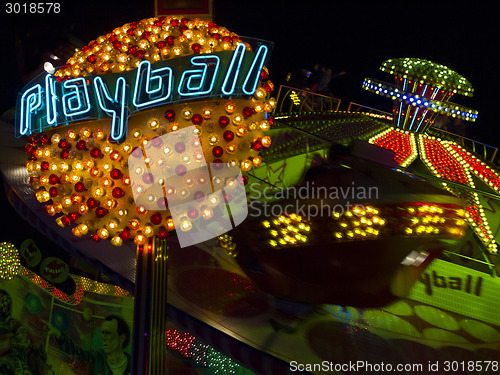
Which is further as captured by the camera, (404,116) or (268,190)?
(404,116)

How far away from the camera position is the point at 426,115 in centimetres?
815

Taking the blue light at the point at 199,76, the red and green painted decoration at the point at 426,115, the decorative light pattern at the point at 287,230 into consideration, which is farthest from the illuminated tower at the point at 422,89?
the blue light at the point at 199,76

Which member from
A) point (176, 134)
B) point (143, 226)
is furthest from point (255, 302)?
point (176, 134)

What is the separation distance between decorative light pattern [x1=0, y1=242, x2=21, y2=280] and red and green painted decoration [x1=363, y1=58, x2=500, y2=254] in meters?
6.54

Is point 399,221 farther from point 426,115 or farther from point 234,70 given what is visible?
point 426,115

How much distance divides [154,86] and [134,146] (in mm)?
534

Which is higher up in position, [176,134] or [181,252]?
[176,134]

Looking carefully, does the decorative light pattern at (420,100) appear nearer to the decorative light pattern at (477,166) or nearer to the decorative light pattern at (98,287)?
the decorative light pattern at (477,166)

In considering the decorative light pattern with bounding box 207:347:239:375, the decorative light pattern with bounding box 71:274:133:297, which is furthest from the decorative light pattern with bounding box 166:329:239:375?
the decorative light pattern with bounding box 71:274:133:297

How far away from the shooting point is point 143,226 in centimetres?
380

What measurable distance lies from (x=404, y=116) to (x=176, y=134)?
5613mm

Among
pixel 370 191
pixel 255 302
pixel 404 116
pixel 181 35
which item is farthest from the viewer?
pixel 404 116

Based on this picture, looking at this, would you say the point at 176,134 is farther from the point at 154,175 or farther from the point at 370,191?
the point at 370,191

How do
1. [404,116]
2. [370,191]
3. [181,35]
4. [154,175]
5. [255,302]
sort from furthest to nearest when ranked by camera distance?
[404,116] < [370,191] < [255,302] < [181,35] < [154,175]
